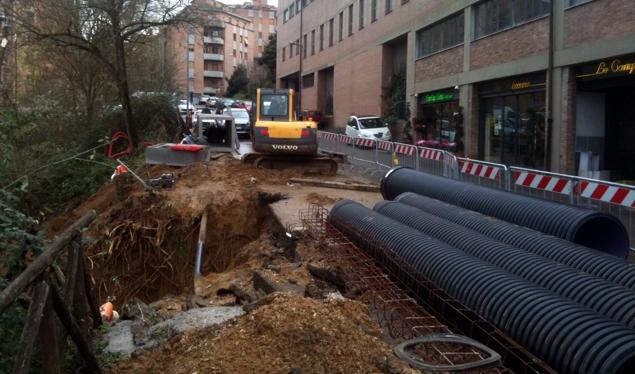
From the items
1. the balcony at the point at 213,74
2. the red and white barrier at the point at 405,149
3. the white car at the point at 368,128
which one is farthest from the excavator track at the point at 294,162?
the balcony at the point at 213,74

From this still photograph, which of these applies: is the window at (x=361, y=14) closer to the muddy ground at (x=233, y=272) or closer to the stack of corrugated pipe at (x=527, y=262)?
the muddy ground at (x=233, y=272)

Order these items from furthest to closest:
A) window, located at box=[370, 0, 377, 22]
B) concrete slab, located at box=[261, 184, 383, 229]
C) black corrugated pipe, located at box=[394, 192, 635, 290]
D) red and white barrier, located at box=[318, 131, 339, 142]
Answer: window, located at box=[370, 0, 377, 22] → red and white barrier, located at box=[318, 131, 339, 142] → concrete slab, located at box=[261, 184, 383, 229] → black corrugated pipe, located at box=[394, 192, 635, 290]

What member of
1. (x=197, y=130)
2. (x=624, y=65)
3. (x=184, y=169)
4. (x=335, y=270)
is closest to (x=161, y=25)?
(x=197, y=130)

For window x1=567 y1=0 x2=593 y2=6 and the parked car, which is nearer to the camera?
window x1=567 y1=0 x2=593 y2=6

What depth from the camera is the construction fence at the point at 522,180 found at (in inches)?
315

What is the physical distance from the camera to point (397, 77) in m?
35.5

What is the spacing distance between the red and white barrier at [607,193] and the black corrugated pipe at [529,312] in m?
2.90

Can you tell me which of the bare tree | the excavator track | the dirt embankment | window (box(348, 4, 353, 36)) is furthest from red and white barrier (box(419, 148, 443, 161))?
window (box(348, 4, 353, 36))

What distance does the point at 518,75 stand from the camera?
21.5 metres

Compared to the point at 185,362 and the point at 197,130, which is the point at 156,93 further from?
the point at 185,362

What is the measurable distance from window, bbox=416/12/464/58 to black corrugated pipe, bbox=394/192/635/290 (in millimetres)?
20193

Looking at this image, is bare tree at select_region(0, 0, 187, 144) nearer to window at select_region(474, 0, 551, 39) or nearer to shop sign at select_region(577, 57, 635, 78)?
window at select_region(474, 0, 551, 39)

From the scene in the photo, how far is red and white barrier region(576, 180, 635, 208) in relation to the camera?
7.71 meters

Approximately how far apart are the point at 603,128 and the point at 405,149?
758 centimetres
